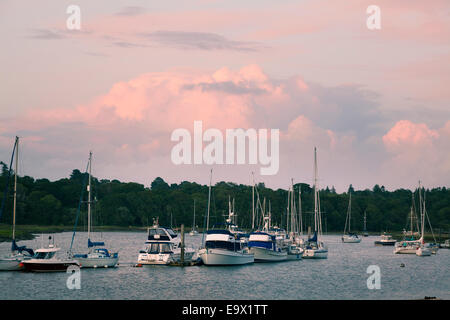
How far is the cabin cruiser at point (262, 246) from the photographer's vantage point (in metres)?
97.9

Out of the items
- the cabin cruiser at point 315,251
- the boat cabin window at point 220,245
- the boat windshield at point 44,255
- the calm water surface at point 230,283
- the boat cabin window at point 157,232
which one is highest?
the boat cabin window at point 157,232

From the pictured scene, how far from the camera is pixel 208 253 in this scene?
85.4 metres

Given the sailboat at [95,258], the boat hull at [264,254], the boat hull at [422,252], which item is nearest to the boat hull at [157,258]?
the sailboat at [95,258]

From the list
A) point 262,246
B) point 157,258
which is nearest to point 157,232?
point 157,258

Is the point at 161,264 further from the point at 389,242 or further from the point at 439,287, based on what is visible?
the point at 389,242

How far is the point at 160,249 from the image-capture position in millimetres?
87125

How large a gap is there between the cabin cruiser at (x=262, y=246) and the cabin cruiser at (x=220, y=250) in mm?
8843

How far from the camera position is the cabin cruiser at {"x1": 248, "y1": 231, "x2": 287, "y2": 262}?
321ft

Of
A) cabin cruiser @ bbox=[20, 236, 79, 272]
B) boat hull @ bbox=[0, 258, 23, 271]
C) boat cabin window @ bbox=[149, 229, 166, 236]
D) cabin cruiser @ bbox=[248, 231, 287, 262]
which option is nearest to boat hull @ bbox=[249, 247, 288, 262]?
cabin cruiser @ bbox=[248, 231, 287, 262]

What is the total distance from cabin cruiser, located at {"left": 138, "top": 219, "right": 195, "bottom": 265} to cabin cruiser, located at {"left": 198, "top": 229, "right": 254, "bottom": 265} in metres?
3.87

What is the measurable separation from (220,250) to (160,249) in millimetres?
8280

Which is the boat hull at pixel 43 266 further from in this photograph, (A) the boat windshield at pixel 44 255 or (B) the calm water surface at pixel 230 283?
(A) the boat windshield at pixel 44 255

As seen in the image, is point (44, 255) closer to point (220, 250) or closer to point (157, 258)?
point (157, 258)
